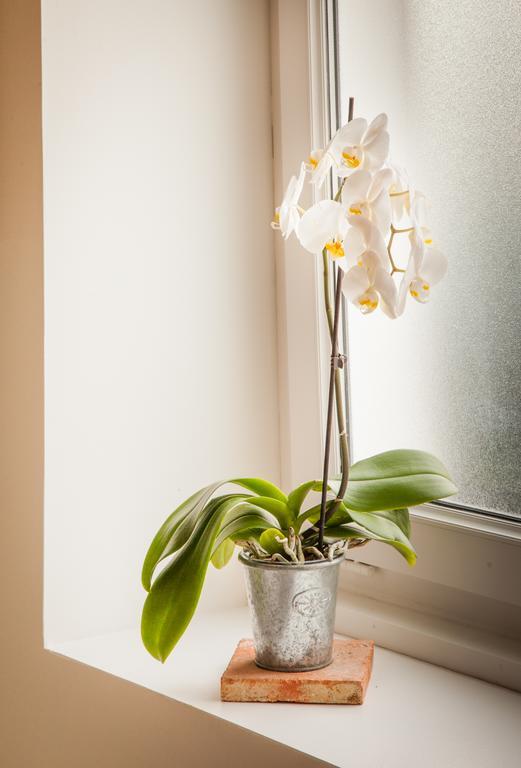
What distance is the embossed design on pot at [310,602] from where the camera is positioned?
2.88 feet

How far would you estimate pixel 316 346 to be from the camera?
119 cm

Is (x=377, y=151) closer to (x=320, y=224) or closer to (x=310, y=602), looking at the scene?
(x=320, y=224)

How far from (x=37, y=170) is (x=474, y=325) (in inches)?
23.3

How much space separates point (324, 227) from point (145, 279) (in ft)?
1.23

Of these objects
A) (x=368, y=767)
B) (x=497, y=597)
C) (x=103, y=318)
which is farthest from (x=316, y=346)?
(x=368, y=767)

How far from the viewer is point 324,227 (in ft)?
2.77

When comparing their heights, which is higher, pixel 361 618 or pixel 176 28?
pixel 176 28

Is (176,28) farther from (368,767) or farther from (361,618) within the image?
(368,767)

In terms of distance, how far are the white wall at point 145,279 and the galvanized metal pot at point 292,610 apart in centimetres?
30

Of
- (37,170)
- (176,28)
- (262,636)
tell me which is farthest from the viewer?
(176,28)

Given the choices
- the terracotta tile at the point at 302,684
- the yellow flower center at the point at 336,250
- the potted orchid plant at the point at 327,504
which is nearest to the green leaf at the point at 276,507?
the potted orchid plant at the point at 327,504

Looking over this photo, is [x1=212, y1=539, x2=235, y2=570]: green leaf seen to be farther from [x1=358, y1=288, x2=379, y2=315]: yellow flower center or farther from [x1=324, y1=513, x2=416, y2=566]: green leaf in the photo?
[x1=358, y1=288, x2=379, y2=315]: yellow flower center

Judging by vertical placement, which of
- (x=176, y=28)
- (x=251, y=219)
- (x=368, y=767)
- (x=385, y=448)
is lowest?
(x=368, y=767)

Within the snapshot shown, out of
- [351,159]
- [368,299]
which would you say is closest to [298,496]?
[368,299]
